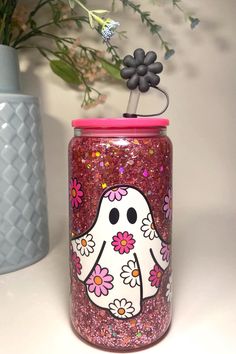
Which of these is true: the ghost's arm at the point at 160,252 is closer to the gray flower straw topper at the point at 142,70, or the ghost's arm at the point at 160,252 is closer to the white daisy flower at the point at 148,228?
the white daisy flower at the point at 148,228

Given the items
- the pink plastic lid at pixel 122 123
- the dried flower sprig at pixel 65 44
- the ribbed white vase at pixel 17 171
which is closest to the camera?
the pink plastic lid at pixel 122 123

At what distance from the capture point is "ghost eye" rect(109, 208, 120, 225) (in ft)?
1.33

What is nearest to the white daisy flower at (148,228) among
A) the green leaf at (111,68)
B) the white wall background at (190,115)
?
the white wall background at (190,115)

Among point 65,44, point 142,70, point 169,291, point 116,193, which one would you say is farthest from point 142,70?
point 65,44

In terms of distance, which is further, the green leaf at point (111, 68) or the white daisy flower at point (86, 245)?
the green leaf at point (111, 68)

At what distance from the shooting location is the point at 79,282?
1.44ft

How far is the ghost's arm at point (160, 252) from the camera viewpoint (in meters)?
0.42

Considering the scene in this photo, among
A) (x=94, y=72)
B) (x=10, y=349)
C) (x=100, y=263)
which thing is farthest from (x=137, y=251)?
(x=94, y=72)

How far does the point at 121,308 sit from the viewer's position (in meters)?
0.42

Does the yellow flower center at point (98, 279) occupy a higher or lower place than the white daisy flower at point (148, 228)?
lower

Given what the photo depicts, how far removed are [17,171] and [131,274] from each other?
0.28 metres

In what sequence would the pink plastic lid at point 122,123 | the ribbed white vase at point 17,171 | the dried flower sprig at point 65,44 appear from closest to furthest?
the pink plastic lid at point 122,123, the ribbed white vase at point 17,171, the dried flower sprig at point 65,44

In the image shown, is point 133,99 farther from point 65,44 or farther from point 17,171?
point 65,44

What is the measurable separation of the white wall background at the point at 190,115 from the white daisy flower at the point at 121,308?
10.4 inches
